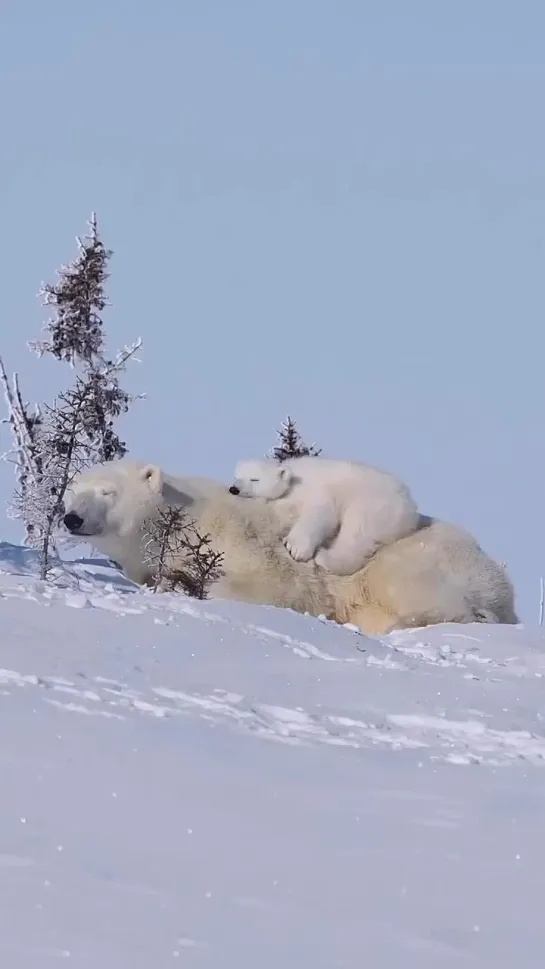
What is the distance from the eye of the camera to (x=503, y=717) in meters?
4.99

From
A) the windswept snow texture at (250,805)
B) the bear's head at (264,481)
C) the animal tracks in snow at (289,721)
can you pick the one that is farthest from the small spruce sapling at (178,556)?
the animal tracks in snow at (289,721)

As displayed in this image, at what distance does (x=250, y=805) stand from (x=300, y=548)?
6.97 metres

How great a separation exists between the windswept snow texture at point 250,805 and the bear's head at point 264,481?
4351 millimetres

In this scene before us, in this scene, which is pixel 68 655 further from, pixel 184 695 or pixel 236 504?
pixel 236 504

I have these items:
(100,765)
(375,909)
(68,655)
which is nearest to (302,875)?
(375,909)

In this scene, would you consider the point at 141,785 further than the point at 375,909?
Yes

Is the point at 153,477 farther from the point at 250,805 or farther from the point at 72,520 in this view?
the point at 250,805

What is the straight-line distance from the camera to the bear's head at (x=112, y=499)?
393 inches

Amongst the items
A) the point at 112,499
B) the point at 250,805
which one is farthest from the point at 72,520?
the point at 250,805

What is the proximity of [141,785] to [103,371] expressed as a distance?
1167cm

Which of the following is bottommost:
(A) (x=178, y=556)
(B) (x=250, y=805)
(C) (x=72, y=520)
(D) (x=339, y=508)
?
(B) (x=250, y=805)

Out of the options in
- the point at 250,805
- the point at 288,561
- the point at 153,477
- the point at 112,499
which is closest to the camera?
the point at 250,805

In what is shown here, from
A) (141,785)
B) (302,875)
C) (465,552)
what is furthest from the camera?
(465,552)

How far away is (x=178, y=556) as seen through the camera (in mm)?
9867
